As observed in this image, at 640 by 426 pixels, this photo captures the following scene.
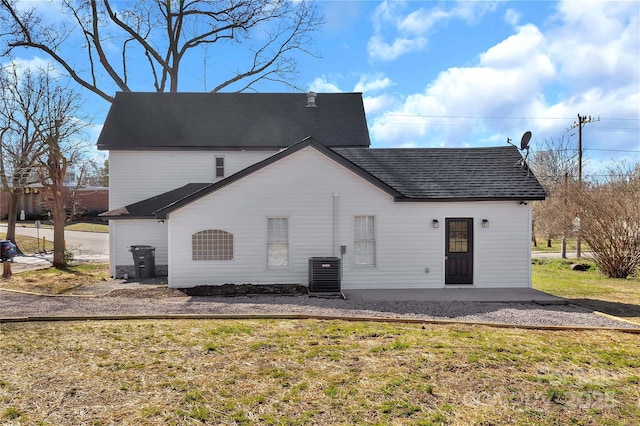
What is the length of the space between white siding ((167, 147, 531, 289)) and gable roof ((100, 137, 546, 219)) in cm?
26

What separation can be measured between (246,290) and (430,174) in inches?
267

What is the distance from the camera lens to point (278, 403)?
4668 millimetres

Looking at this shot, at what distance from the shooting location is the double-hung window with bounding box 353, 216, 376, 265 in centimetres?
1225

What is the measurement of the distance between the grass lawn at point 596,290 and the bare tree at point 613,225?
27.2 inches

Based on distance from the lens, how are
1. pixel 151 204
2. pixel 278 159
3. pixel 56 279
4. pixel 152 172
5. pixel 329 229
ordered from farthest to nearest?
pixel 152 172 → pixel 151 204 → pixel 56 279 → pixel 329 229 → pixel 278 159

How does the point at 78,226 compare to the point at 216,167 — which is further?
the point at 78,226

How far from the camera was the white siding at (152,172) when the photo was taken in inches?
653

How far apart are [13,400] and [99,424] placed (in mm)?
1387

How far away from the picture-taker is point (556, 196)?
80.7 ft

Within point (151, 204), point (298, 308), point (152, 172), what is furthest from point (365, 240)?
point (152, 172)

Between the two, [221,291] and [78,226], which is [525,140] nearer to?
[221,291]

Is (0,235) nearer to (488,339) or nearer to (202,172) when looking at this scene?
(202,172)

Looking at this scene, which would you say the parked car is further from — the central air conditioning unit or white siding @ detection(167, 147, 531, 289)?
the central air conditioning unit

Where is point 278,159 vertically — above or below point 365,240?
above
